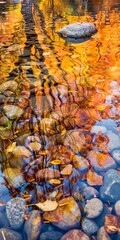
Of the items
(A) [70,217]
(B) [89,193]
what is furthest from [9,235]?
(B) [89,193]

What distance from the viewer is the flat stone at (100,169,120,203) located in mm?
1656

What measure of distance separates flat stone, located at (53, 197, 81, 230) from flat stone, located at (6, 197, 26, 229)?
0.80 feet

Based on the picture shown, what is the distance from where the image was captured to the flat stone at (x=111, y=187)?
5.43 ft

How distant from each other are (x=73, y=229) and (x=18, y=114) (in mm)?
1561

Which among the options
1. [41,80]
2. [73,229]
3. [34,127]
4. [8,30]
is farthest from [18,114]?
[8,30]

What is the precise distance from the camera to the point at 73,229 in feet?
4.83

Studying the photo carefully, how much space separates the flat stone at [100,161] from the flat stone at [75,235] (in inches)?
23.0

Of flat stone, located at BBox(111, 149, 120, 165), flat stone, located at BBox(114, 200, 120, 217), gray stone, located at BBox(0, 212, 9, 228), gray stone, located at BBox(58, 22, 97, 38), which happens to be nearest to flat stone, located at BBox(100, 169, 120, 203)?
flat stone, located at BBox(114, 200, 120, 217)

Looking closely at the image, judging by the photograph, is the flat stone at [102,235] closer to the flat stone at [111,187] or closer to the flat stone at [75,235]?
the flat stone at [75,235]

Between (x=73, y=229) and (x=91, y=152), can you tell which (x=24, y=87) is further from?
(x=73, y=229)

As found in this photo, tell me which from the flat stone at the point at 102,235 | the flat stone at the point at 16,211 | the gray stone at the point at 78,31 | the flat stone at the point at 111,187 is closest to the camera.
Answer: the flat stone at the point at 102,235

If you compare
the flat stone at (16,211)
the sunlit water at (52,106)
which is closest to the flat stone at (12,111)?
the sunlit water at (52,106)

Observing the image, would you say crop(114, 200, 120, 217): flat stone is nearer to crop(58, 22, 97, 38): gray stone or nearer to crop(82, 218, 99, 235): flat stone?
crop(82, 218, 99, 235): flat stone

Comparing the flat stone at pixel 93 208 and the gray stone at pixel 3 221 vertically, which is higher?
the flat stone at pixel 93 208
